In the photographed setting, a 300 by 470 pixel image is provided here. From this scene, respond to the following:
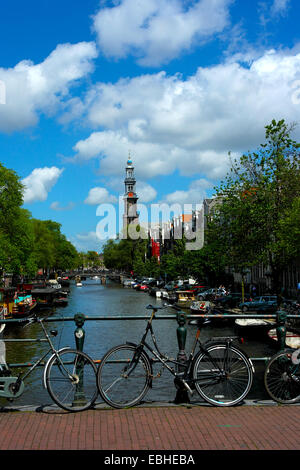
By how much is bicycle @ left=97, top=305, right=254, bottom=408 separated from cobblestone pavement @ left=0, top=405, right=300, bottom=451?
0.73 feet

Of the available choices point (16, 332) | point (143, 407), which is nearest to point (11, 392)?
point (143, 407)

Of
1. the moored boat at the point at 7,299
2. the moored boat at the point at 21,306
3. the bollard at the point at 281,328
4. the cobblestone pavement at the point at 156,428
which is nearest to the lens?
the cobblestone pavement at the point at 156,428

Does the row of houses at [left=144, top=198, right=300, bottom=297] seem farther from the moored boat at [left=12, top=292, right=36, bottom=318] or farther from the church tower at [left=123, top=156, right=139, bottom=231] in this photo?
the church tower at [left=123, top=156, right=139, bottom=231]

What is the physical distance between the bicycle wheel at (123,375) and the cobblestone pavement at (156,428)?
0.18 metres

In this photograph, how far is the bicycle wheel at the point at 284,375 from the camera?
7.36 metres

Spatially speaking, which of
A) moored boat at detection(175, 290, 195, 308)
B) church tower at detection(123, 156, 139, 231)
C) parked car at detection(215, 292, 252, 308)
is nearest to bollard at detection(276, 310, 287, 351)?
parked car at detection(215, 292, 252, 308)

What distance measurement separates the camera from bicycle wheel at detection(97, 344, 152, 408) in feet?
22.9

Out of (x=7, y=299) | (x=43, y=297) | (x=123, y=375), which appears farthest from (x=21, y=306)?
(x=123, y=375)

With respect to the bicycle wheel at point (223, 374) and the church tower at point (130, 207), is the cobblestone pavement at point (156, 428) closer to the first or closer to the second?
the bicycle wheel at point (223, 374)

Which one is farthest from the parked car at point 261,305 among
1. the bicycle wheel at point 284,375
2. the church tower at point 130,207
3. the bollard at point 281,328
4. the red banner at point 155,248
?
the church tower at point 130,207
